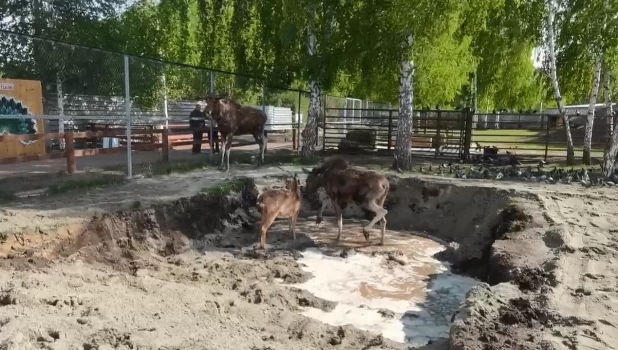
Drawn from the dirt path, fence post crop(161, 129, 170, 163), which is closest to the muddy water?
the dirt path

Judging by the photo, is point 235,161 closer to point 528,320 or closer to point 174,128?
point 174,128

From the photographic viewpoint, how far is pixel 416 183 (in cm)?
1261

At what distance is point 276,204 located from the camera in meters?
9.24

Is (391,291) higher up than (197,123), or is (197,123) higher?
(197,123)

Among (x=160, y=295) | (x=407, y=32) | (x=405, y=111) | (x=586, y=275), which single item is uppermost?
(x=407, y=32)

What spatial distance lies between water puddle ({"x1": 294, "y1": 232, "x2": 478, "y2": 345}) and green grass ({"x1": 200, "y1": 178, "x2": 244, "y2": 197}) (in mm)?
2546

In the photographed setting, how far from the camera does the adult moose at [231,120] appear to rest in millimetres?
13617

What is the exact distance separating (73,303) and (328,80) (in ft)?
38.1

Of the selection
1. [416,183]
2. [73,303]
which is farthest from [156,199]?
[416,183]

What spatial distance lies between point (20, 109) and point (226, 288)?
441 inches

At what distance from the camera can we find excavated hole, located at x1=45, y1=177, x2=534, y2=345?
6891 mm

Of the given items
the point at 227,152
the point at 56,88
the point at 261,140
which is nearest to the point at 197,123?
the point at 261,140

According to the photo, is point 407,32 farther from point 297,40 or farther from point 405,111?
point 297,40

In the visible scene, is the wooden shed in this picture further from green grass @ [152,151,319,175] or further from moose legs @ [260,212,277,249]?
moose legs @ [260,212,277,249]
